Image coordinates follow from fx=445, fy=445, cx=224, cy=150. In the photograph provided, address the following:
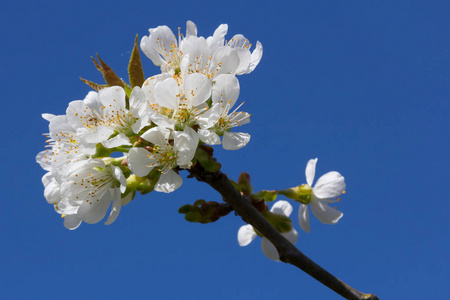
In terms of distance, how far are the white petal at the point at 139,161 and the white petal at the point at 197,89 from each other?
0.33 meters

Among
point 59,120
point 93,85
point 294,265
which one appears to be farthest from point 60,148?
point 294,265

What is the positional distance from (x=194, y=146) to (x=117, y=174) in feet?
1.38

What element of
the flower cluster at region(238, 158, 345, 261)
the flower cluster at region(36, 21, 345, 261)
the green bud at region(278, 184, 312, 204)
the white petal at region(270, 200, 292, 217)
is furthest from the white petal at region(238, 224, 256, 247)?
the flower cluster at region(36, 21, 345, 261)

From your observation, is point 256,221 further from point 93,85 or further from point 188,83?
point 93,85

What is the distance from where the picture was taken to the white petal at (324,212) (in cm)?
272

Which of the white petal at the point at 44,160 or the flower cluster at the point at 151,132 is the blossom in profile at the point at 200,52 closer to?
the flower cluster at the point at 151,132

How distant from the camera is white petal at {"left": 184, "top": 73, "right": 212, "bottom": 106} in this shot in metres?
2.07

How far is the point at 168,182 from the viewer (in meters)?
2.04

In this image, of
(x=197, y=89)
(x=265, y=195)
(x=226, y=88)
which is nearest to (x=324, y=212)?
(x=265, y=195)

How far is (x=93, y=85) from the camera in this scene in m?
2.26

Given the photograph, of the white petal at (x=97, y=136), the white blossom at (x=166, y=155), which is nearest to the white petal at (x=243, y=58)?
the white blossom at (x=166, y=155)

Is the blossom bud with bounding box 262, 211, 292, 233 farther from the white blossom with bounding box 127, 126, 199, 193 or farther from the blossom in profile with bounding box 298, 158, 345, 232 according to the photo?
the white blossom with bounding box 127, 126, 199, 193

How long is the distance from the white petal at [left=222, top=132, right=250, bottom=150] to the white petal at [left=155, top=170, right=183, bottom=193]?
0.89 feet

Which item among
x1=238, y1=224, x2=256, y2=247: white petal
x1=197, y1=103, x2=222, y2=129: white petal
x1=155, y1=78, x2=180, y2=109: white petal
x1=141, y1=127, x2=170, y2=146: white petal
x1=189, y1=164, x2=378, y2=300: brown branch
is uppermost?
x1=155, y1=78, x2=180, y2=109: white petal
